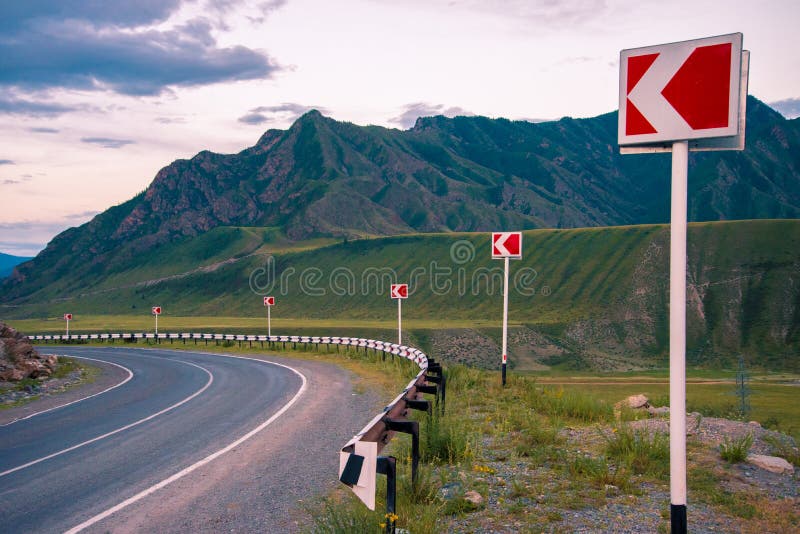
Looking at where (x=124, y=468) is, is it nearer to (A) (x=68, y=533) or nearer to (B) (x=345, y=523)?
(A) (x=68, y=533)

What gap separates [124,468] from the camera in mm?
9453

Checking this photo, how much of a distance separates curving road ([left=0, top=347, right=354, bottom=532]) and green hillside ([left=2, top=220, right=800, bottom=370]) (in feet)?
165

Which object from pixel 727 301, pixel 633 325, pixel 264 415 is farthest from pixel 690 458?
pixel 727 301

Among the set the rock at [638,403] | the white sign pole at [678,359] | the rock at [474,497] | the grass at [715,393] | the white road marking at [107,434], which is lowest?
the grass at [715,393]

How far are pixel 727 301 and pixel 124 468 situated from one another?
3475 inches

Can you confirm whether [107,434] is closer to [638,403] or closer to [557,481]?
[557,481]

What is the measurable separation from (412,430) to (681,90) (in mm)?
4483

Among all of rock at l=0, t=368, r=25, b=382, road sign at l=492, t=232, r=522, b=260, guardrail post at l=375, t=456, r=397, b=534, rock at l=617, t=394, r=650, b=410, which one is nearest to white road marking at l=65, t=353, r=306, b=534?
guardrail post at l=375, t=456, r=397, b=534

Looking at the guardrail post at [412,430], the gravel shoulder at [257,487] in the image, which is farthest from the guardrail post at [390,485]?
the gravel shoulder at [257,487]

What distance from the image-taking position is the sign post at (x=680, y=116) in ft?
A: 14.2

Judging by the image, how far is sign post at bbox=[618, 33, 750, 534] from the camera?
4.33 m

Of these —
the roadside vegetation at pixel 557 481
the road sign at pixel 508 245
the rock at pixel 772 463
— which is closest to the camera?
the roadside vegetation at pixel 557 481

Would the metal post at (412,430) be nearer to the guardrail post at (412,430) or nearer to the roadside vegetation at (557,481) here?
the guardrail post at (412,430)

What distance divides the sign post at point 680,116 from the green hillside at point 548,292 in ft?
205
